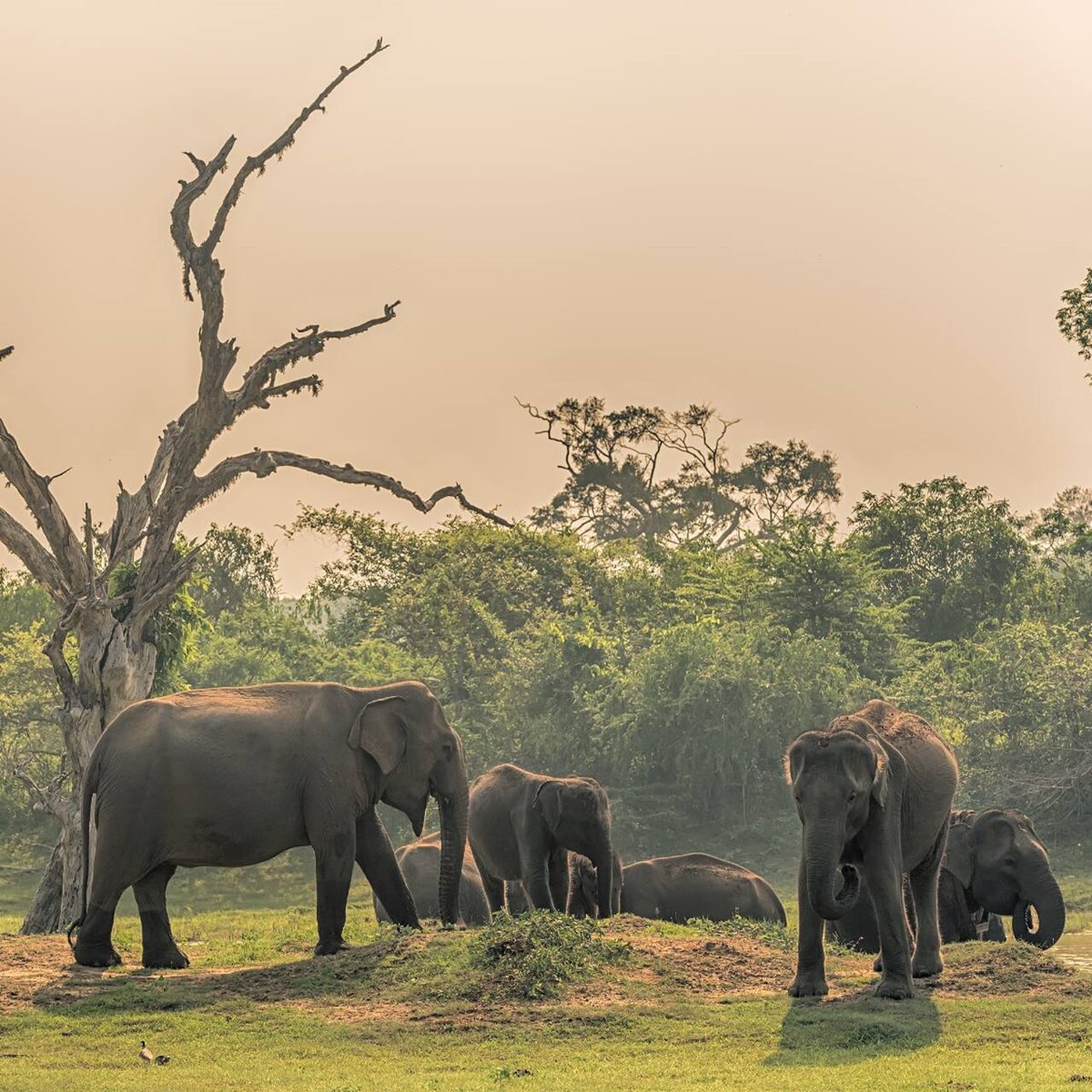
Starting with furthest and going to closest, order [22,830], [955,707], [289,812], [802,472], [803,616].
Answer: [802,472], [803,616], [22,830], [955,707], [289,812]

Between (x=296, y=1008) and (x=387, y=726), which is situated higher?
(x=387, y=726)

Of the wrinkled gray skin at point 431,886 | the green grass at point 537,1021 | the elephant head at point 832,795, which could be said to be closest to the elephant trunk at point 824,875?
the elephant head at point 832,795

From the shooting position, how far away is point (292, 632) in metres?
52.1

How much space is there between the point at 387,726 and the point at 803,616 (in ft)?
92.9

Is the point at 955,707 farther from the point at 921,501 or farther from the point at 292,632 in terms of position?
the point at 292,632

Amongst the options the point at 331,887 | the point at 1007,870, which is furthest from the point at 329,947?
the point at 1007,870

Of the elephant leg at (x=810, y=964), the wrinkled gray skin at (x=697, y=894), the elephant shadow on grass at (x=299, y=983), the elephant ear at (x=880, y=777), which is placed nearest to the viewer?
the elephant ear at (x=880, y=777)

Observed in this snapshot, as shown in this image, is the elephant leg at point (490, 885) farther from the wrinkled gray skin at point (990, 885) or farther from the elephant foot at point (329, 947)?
the elephant foot at point (329, 947)

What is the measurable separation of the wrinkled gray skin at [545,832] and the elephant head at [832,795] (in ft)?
20.5

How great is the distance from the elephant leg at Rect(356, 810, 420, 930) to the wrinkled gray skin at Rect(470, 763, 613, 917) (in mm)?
2561

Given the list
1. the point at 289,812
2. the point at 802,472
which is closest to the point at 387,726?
the point at 289,812

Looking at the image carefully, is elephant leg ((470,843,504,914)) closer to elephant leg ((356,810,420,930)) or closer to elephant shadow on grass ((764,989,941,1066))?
elephant leg ((356,810,420,930))

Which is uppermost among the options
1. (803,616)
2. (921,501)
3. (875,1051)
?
(921,501)

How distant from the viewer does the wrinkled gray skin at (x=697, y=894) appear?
21703mm
